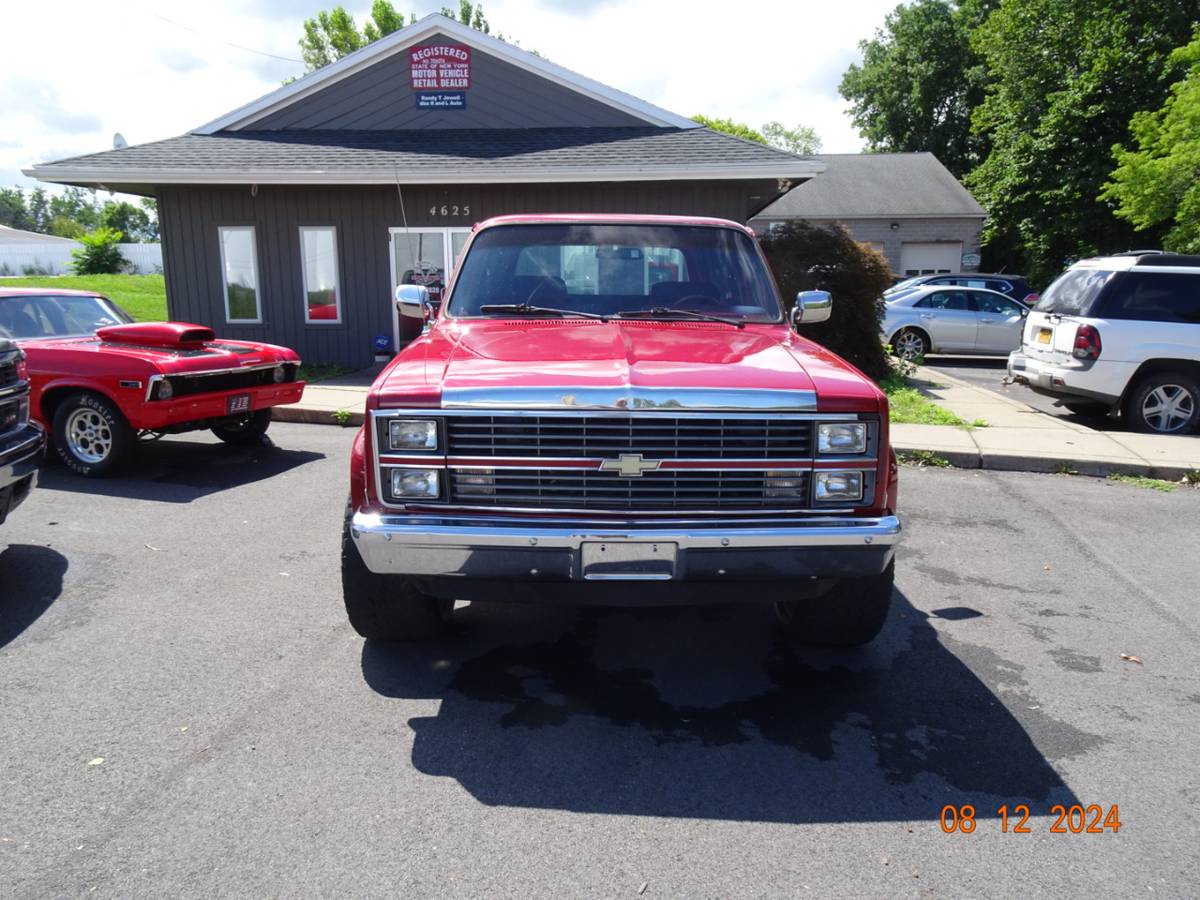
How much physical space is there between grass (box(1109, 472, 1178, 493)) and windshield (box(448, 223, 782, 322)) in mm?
5048

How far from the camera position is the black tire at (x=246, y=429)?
28.0 feet

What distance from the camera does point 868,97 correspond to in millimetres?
45281

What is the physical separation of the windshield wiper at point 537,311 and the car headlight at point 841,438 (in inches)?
58.3

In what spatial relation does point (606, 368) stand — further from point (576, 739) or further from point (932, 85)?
point (932, 85)

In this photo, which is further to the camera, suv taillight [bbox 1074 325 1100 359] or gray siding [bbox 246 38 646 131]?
A: gray siding [bbox 246 38 646 131]

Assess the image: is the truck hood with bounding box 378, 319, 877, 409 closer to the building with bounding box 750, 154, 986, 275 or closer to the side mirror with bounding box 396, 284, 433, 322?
the side mirror with bounding box 396, 284, 433, 322

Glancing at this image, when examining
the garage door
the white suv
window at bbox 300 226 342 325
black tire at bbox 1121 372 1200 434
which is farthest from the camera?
the garage door

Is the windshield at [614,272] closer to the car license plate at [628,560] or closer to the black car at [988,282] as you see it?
the car license plate at [628,560]

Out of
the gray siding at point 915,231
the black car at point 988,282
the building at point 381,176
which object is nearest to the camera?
the building at point 381,176

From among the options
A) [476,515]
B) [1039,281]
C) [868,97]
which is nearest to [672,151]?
[476,515]

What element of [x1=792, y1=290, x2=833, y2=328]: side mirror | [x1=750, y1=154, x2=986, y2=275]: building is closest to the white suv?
[x1=792, y1=290, x2=833, y2=328]: side mirror

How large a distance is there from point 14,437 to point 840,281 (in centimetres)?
1029

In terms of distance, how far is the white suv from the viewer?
9.34 m

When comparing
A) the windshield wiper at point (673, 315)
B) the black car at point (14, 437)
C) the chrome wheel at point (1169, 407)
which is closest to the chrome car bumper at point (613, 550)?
the windshield wiper at point (673, 315)
